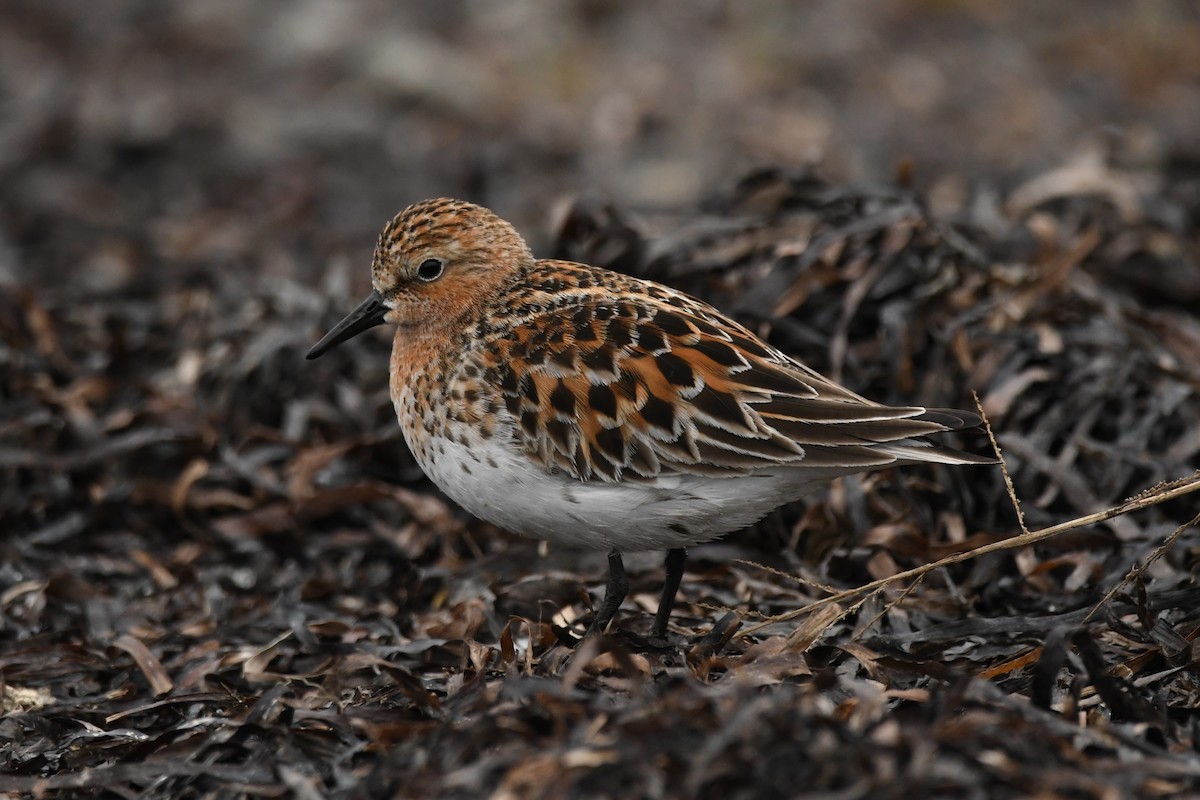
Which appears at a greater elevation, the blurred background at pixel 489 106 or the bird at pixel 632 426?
the blurred background at pixel 489 106

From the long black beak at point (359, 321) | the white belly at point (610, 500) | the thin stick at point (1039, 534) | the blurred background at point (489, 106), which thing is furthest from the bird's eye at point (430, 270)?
the blurred background at point (489, 106)

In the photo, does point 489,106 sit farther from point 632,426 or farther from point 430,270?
point 632,426

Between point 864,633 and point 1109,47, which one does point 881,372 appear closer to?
point 864,633

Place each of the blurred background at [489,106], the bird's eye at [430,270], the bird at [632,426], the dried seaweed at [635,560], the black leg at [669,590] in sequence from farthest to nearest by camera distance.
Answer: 1. the blurred background at [489,106]
2. the bird's eye at [430,270]
3. the black leg at [669,590]
4. the bird at [632,426]
5. the dried seaweed at [635,560]

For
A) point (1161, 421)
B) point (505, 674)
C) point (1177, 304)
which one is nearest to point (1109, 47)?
point (1177, 304)

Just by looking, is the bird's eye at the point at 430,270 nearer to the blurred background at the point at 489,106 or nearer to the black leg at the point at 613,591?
the black leg at the point at 613,591

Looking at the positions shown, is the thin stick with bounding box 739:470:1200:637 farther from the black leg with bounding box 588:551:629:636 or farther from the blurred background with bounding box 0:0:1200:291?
the blurred background with bounding box 0:0:1200:291

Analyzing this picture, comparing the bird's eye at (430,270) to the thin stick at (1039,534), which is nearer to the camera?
the thin stick at (1039,534)
